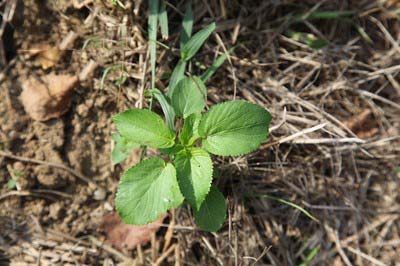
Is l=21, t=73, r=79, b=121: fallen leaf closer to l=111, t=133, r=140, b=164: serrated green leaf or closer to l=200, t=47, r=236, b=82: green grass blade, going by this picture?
l=111, t=133, r=140, b=164: serrated green leaf

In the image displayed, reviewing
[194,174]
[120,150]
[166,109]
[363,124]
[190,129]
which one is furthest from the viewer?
[363,124]

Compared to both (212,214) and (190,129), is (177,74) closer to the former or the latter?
(190,129)

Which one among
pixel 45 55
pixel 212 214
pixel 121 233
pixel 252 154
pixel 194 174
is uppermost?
pixel 45 55

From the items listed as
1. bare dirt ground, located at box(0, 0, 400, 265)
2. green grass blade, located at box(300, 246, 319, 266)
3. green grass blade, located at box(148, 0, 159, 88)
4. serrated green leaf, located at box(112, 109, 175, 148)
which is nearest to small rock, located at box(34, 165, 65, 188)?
bare dirt ground, located at box(0, 0, 400, 265)

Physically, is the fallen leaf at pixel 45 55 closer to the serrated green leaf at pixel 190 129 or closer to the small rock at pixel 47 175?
the small rock at pixel 47 175

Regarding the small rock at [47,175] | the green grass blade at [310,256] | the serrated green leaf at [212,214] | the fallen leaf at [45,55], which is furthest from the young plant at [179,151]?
the green grass blade at [310,256]

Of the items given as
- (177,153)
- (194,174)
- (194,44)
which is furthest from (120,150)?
(194,44)

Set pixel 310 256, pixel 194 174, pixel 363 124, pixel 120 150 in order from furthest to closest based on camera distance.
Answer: pixel 363 124 → pixel 310 256 → pixel 120 150 → pixel 194 174
